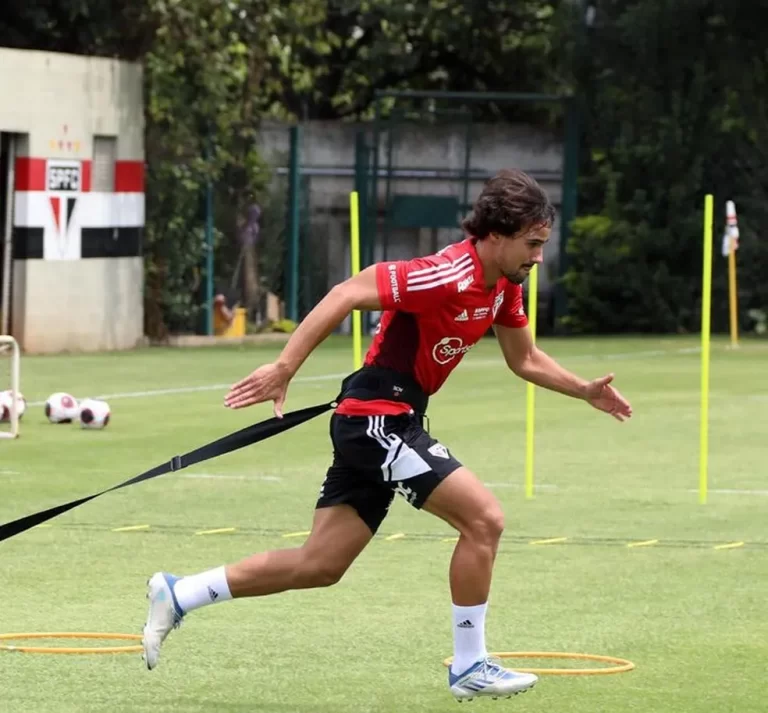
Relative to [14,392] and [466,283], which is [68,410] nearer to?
[14,392]

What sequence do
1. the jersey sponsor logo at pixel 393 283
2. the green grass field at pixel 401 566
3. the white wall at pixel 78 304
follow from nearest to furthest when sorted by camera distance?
the jersey sponsor logo at pixel 393 283 → the green grass field at pixel 401 566 → the white wall at pixel 78 304

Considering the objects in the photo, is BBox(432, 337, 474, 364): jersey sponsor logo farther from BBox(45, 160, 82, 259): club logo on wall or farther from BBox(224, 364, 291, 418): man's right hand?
BBox(45, 160, 82, 259): club logo on wall

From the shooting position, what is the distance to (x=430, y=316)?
291 inches

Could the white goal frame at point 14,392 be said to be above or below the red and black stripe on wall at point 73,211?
below

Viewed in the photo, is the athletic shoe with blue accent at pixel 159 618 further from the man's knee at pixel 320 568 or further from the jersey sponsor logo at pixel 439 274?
the jersey sponsor logo at pixel 439 274

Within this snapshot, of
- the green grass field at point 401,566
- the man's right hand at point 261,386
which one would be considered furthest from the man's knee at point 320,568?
the man's right hand at point 261,386

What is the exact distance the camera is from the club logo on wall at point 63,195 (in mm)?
29531

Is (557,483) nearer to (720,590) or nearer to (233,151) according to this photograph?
(720,590)

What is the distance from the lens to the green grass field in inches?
307

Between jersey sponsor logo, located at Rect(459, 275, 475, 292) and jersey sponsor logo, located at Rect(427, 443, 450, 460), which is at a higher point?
jersey sponsor logo, located at Rect(459, 275, 475, 292)

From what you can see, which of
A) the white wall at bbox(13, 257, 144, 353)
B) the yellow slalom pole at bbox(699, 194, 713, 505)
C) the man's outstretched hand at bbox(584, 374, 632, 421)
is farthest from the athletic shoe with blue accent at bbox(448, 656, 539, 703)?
the white wall at bbox(13, 257, 144, 353)

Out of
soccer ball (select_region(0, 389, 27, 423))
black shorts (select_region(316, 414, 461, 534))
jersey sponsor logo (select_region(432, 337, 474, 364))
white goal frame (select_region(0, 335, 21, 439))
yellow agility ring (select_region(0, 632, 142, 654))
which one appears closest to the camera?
black shorts (select_region(316, 414, 461, 534))

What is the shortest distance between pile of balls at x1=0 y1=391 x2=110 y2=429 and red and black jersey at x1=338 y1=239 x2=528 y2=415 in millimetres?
10366

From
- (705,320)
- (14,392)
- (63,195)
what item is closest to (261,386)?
(705,320)
